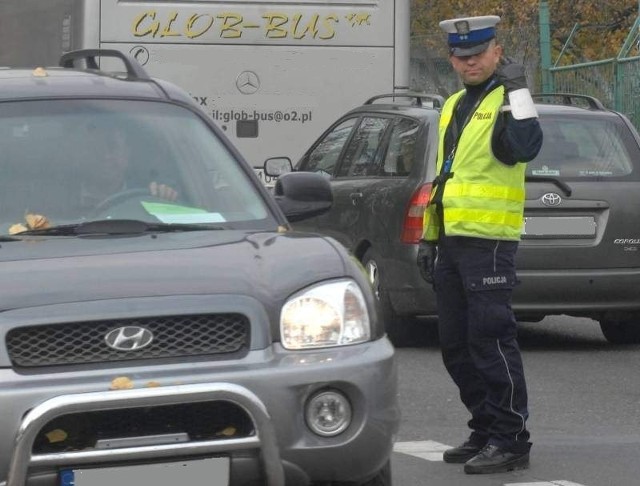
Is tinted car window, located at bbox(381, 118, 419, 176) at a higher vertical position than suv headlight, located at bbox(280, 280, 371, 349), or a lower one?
higher

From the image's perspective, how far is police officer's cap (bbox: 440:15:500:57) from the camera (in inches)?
288

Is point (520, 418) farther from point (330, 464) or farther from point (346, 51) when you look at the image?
point (346, 51)

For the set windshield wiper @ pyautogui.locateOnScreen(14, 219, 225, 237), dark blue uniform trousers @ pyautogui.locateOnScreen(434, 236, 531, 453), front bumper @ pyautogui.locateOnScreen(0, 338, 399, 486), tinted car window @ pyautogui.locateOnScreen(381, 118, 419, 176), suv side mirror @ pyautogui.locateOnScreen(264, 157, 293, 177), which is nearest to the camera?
front bumper @ pyautogui.locateOnScreen(0, 338, 399, 486)

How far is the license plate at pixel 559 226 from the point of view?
36.1 ft

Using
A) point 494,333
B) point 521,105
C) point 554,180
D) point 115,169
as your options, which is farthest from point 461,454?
point 554,180

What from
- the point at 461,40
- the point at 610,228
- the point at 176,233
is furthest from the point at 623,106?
the point at 176,233

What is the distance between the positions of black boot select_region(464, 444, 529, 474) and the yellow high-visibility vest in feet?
2.96

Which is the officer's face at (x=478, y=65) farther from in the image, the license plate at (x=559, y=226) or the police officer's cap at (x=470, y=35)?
the license plate at (x=559, y=226)

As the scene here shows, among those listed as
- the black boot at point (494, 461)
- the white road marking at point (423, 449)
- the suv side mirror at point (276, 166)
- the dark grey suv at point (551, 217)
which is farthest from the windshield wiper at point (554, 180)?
the black boot at point (494, 461)

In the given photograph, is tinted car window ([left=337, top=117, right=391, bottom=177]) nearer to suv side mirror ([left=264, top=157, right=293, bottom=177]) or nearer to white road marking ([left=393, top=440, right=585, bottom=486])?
suv side mirror ([left=264, top=157, right=293, bottom=177])

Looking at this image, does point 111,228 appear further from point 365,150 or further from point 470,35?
point 365,150

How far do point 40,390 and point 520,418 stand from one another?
2999mm

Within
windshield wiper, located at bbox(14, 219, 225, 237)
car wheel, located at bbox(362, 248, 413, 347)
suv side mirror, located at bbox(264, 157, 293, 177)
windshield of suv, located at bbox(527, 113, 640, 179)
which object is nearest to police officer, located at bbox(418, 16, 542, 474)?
suv side mirror, located at bbox(264, 157, 293, 177)

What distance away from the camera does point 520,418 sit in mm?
7309
